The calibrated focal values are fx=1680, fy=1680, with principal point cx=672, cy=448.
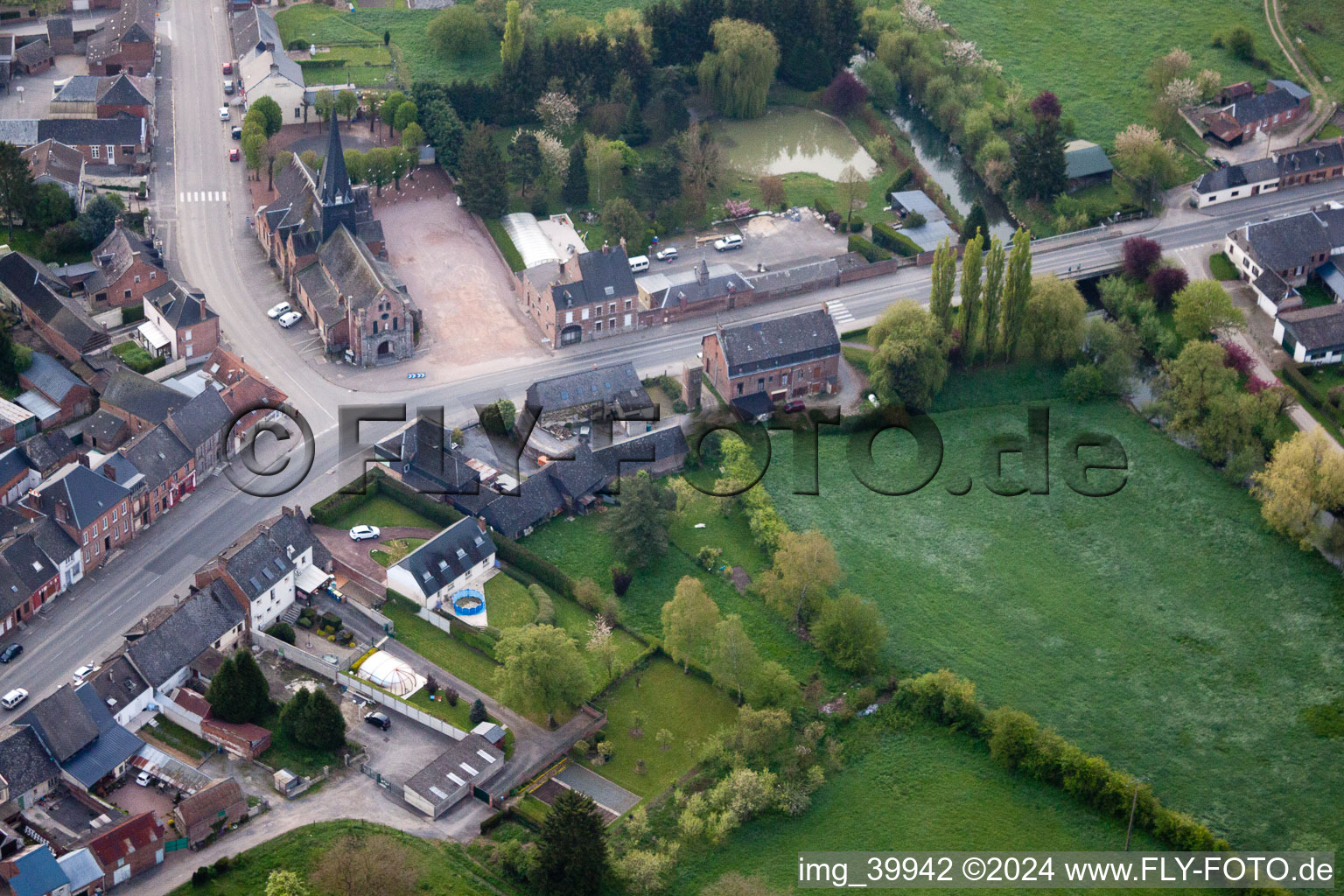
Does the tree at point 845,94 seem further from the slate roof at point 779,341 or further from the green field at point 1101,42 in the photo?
the slate roof at point 779,341

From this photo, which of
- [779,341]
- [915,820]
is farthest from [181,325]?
[915,820]

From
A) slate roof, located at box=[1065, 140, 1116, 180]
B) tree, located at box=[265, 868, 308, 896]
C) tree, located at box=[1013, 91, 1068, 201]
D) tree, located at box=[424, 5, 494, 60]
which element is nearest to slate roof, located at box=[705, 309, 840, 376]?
tree, located at box=[1013, 91, 1068, 201]

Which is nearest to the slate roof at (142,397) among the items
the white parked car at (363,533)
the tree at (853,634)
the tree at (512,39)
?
the white parked car at (363,533)

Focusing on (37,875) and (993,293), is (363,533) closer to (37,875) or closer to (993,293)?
(37,875)

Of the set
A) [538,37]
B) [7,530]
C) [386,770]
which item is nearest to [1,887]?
[386,770]

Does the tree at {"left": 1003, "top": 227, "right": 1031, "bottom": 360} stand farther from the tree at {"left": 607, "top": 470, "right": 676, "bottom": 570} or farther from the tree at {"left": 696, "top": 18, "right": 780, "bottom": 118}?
the tree at {"left": 696, "top": 18, "right": 780, "bottom": 118}

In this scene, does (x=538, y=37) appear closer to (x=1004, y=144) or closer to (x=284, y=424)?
(x=1004, y=144)
